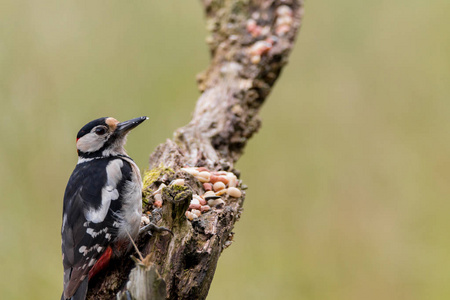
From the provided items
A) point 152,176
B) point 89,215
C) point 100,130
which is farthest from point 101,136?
point 89,215

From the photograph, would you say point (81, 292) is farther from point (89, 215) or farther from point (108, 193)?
point (108, 193)

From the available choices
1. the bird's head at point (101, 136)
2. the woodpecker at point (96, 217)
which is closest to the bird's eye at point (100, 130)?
the bird's head at point (101, 136)

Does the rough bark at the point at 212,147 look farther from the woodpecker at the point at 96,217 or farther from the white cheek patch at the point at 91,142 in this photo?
the white cheek patch at the point at 91,142

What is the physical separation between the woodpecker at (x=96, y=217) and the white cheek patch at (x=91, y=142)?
0.11m

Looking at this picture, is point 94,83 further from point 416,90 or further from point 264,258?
point 416,90

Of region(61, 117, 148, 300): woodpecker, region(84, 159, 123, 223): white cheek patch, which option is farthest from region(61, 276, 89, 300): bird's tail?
region(84, 159, 123, 223): white cheek patch

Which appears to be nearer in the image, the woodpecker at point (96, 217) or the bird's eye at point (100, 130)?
the woodpecker at point (96, 217)

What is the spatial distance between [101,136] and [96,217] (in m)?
0.54

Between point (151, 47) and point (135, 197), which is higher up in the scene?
point (151, 47)

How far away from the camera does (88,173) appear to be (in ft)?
8.27

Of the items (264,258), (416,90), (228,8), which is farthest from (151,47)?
(416,90)

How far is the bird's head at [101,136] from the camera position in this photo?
2711 millimetres

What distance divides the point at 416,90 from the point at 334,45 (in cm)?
103

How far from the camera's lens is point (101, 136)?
272cm
